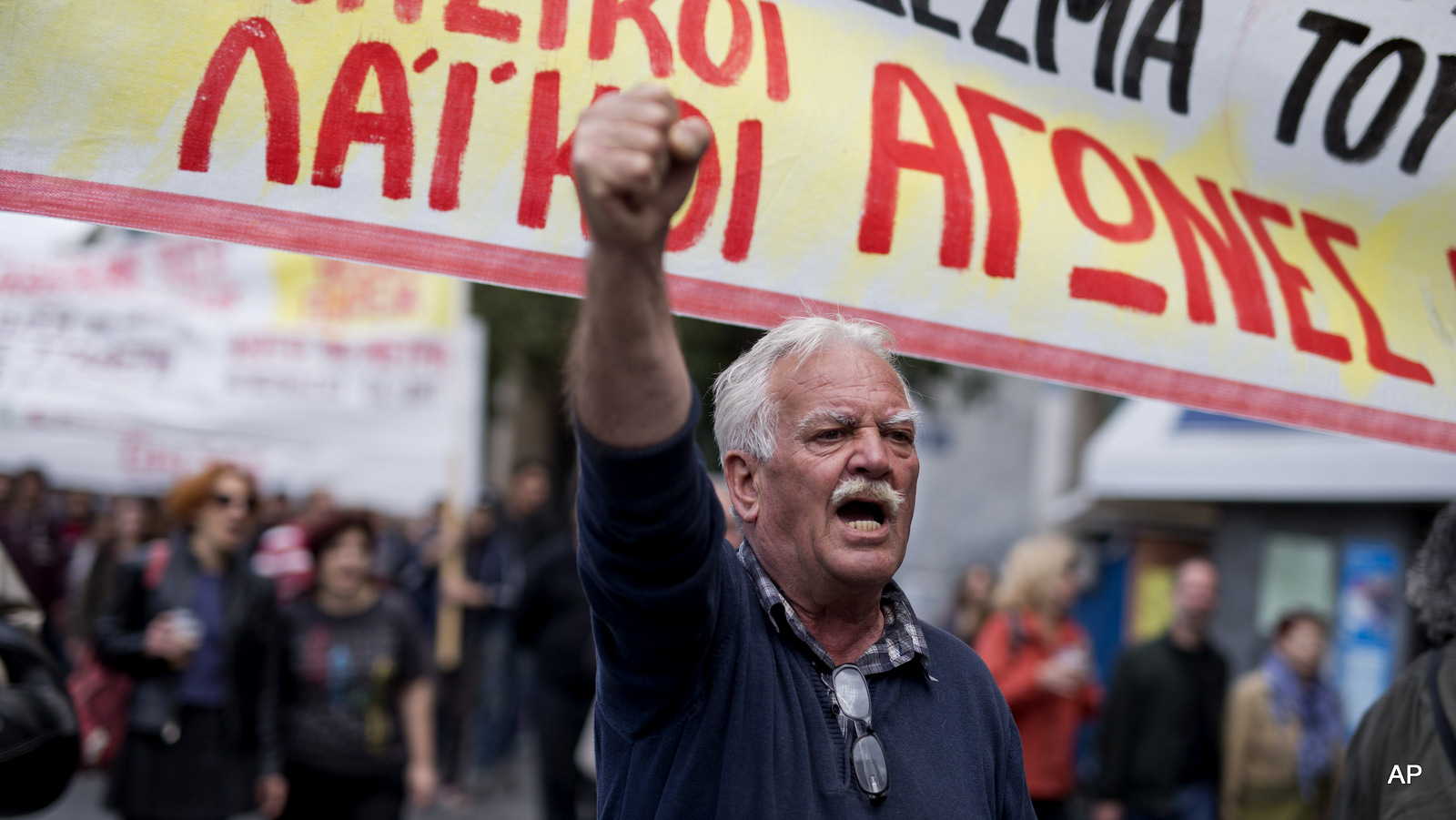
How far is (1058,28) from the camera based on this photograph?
263 centimetres

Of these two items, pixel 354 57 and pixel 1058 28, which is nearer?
pixel 354 57

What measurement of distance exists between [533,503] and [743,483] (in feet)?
24.2

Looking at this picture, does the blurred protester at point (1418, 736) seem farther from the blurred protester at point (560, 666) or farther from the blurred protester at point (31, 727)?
the blurred protester at point (560, 666)

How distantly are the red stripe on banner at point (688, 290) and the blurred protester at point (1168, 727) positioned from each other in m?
3.86

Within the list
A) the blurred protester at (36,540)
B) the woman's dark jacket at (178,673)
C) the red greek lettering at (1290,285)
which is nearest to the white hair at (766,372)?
the red greek lettering at (1290,285)

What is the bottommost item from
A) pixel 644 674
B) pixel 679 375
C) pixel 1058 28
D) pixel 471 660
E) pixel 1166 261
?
pixel 471 660

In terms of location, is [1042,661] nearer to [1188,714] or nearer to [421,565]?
[1188,714]

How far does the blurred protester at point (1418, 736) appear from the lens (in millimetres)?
2539

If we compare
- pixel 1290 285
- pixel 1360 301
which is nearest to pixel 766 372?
pixel 1290 285

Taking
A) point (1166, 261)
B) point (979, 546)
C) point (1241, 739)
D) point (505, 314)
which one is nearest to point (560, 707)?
point (1241, 739)

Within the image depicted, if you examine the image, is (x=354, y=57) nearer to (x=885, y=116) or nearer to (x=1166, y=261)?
(x=885, y=116)

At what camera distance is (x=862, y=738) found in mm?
1856

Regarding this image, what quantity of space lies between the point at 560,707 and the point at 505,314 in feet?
35.8

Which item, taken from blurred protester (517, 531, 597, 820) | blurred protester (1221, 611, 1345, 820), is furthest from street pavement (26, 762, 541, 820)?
blurred protester (1221, 611, 1345, 820)
